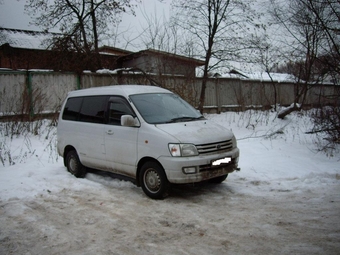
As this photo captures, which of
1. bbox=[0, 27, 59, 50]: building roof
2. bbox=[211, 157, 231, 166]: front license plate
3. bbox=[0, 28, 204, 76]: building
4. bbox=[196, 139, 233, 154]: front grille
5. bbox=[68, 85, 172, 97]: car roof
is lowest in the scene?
bbox=[211, 157, 231, 166]: front license plate

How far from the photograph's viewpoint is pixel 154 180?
218 inches

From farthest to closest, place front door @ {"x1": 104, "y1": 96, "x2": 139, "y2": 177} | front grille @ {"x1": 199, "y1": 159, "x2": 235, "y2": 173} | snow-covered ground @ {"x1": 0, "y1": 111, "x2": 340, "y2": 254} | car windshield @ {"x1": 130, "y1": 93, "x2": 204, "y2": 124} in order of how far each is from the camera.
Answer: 1. car windshield @ {"x1": 130, "y1": 93, "x2": 204, "y2": 124}
2. front door @ {"x1": 104, "y1": 96, "x2": 139, "y2": 177}
3. front grille @ {"x1": 199, "y1": 159, "x2": 235, "y2": 173}
4. snow-covered ground @ {"x1": 0, "y1": 111, "x2": 340, "y2": 254}

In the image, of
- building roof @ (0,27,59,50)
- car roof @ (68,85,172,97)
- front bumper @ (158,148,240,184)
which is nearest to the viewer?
front bumper @ (158,148,240,184)

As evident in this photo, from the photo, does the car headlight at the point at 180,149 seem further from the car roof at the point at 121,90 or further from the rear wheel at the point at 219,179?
the car roof at the point at 121,90

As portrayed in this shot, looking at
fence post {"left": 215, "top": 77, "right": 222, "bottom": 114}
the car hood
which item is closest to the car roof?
the car hood

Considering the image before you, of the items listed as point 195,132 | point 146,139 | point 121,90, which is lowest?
point 146,139

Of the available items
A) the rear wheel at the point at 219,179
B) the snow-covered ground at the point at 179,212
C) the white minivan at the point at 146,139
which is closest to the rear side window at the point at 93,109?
the white minivan at the point at 146,139

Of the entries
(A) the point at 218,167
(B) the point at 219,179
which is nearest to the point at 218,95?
(B) the point at 219,179

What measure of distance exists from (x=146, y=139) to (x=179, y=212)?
4.51 ft

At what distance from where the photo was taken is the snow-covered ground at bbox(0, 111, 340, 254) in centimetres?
379

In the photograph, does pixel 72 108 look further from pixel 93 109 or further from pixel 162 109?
pixel 162 109

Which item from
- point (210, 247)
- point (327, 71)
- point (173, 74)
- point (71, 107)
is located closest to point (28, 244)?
point (210, 247)

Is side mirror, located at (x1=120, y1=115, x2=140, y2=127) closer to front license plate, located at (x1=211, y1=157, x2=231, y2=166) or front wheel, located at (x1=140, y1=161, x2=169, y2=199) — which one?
front wheel, located at (x1=140, y1=161, x2=169, y2=199)

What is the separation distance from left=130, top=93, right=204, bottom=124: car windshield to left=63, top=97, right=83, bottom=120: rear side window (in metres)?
1.62
